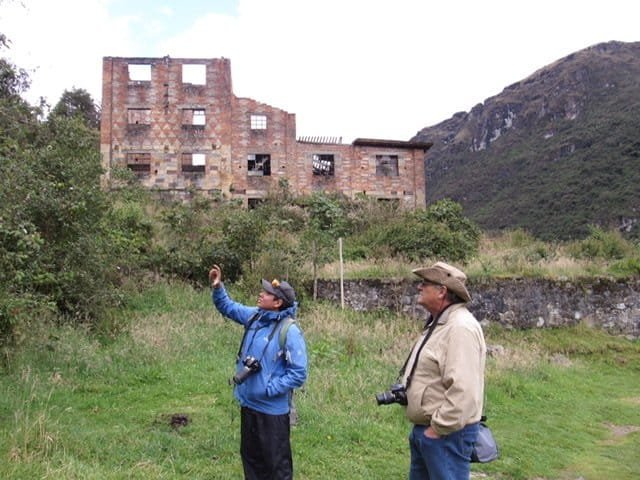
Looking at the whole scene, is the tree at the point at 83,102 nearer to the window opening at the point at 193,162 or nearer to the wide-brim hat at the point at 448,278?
the window opening at the point at 193,162

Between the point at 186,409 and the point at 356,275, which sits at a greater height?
the point at 356,275

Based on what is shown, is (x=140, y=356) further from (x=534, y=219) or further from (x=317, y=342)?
(x=534, y=219)

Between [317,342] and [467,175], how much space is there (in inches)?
2415

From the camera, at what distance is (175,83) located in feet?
92.2

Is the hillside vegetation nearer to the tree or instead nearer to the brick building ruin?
the brick building ruin

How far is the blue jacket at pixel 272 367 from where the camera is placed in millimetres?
4422

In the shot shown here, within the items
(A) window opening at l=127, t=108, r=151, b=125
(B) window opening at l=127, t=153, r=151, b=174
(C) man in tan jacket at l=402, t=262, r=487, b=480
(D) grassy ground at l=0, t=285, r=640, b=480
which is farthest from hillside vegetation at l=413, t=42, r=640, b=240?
(C) man in tan jacket at l=402, t=262, r=487, b=480

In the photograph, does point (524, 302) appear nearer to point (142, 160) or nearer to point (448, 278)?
point (448, 278)

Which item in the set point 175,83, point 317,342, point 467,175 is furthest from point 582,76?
point 317,342

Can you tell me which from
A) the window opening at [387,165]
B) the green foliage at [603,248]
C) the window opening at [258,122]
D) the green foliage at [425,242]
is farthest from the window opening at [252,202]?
the green foliage at [603,248]

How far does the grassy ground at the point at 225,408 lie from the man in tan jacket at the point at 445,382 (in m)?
2.21

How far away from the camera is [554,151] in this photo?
5975 cm

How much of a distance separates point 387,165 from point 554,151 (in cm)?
3689

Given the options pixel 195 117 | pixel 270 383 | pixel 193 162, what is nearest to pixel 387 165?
pixel 193 162
